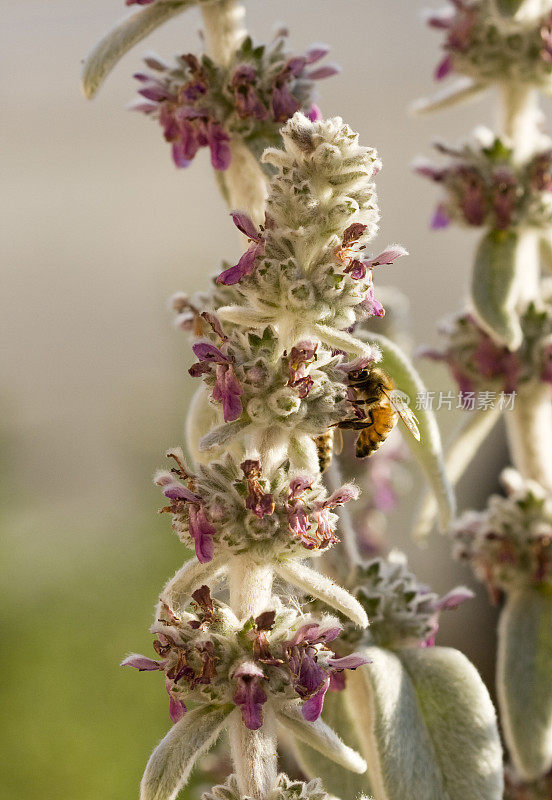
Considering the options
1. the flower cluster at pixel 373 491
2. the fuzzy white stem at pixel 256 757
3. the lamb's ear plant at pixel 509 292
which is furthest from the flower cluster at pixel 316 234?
the flower cluster at pixel 373 491

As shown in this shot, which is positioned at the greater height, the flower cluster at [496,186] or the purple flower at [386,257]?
the flower cluster at [496,186]

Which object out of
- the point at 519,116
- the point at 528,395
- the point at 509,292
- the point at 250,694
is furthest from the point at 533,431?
the point at 250,694

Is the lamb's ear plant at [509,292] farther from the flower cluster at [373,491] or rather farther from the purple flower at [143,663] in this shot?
the purple flower at [143,663]

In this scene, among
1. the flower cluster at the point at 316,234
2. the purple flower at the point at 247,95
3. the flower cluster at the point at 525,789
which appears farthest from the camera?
the flower cluster at the point at 525,789

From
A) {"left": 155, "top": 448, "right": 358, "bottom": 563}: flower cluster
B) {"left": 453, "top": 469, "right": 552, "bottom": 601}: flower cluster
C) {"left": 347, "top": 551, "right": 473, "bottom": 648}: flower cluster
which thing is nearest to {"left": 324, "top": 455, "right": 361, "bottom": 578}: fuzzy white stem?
{"left": 347, "top": 551, "right": 473, "bottom": 648}: flower cluster

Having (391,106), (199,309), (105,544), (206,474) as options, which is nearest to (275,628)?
(206,474)

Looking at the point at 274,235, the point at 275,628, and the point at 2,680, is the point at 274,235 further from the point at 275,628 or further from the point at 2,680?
the point at 2,680

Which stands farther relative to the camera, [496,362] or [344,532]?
[496,362]

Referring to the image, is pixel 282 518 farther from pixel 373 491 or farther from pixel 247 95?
pixel 373 491
